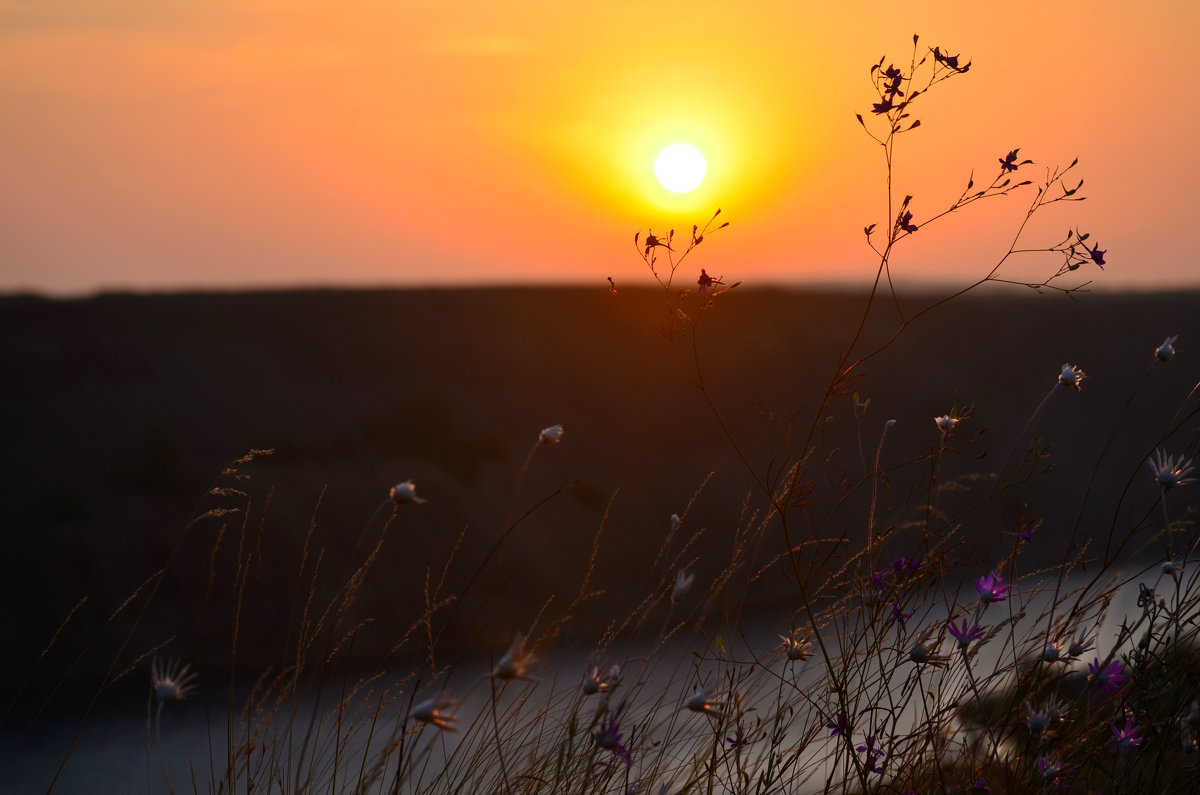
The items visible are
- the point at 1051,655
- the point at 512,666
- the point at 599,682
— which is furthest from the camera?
the point at 1051,655

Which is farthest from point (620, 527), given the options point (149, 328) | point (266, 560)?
point (149, 328)

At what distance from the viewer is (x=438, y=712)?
90cm

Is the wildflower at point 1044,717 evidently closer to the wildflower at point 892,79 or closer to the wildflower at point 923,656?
the wildflower at point 923,656

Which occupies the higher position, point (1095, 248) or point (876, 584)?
point (1095, 248)

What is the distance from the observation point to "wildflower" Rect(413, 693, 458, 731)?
2.87 ft

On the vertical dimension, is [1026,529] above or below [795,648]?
above

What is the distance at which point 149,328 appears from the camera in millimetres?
14758

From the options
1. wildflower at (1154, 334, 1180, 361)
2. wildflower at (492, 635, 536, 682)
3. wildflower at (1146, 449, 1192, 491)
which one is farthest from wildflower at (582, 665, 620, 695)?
wildflower at (1154, 334, 1180, 361)

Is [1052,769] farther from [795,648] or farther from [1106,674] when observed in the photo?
[795,648]

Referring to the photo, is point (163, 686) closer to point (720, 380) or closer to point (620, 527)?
point (620, 527)

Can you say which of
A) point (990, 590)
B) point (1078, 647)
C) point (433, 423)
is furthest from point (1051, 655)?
point (433, 423)

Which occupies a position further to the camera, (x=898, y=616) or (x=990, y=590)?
(x=898, y=616)

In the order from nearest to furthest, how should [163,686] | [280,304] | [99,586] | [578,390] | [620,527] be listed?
1. [163,686]
2. [99,586]
3. [620,527]
4. [578,390]
5. [280,304]

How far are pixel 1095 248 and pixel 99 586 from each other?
8.39 m
